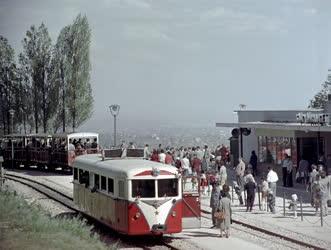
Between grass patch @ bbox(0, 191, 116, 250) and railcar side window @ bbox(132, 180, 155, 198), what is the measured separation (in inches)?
70.1

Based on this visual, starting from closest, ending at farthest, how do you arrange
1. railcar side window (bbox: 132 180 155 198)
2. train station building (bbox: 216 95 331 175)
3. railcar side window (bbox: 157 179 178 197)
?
railcar side window (bbox: 132 180 155 198) < railcar side window (bbox: 157 179 178 197) < train station building (bbox: 216 95 331 175)

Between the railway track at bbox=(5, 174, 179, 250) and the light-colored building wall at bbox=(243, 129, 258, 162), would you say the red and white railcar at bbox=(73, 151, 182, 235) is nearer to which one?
the railway track at bbox=(5, 174, 179, 250)

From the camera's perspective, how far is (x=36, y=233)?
1452 centimetres

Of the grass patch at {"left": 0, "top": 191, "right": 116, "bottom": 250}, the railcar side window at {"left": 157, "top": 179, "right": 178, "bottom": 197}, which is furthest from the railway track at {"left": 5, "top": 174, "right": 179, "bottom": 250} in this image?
the grass patch at {"left": 0, "top": 191, "right": 116, "bottom": 250}

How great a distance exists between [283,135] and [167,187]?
18.3 metres

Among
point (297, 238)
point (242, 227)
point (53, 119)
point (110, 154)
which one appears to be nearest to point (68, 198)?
point (110, 154)

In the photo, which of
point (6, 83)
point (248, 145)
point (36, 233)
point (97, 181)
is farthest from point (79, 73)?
point (36, 233)

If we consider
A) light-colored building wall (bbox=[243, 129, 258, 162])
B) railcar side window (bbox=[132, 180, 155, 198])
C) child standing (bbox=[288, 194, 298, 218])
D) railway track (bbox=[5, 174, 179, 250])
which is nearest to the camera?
railcar side window (bbox=[132, 180, 155, 198])

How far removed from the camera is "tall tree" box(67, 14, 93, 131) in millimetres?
56281

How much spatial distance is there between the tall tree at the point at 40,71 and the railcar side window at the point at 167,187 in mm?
40131

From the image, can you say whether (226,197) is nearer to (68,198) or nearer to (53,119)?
(68,198)

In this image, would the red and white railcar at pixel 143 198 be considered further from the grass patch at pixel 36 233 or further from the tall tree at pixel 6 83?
the tall tree at pixel 6 83

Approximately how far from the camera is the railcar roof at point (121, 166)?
17719 millimetres

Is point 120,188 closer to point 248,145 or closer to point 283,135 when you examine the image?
point 283,135
